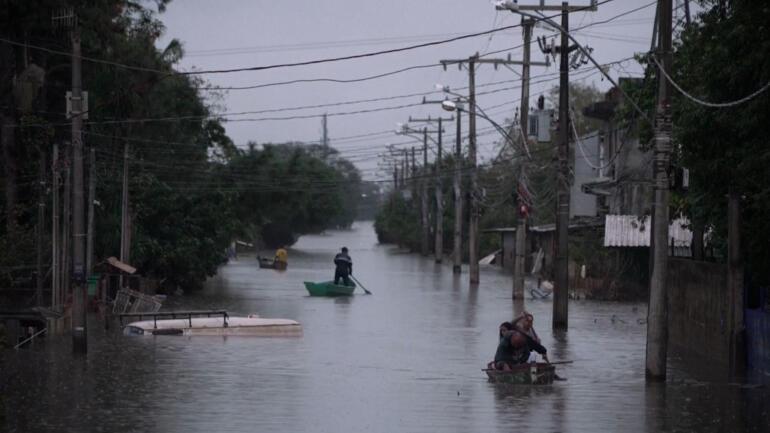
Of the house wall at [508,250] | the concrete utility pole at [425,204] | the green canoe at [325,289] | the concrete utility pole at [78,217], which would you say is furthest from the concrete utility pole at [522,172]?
the concrete utility pole at [425,204]

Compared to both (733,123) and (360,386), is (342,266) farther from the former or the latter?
(733,123)

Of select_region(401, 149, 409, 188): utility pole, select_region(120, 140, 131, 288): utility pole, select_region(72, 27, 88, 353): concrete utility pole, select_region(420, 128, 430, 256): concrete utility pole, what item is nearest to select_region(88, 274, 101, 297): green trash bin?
select_region(120, 140, 131, 288): utility pole

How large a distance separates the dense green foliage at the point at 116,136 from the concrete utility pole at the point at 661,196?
49.2ft

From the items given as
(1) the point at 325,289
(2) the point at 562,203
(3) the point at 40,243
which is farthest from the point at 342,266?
(2) the point at 562,203

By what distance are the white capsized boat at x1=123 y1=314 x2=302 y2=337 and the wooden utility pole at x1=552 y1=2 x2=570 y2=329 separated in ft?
21.9

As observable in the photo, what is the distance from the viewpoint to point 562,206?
31.5 metres

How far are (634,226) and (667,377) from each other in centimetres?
1803

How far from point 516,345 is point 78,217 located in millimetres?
8811

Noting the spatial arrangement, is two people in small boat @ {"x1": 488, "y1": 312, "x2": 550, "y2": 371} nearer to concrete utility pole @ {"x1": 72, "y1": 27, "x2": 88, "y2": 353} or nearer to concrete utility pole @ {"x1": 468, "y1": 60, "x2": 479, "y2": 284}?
concrete utility pole @ {"x1": 72, "y1": 27, "x2": 88, "y2": 353}

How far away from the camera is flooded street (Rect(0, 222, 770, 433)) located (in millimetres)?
16297

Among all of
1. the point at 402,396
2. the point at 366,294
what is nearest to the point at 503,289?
the point at 366,294

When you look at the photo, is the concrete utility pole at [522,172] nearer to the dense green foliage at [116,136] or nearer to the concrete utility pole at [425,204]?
the dense green foliage at [116,136]

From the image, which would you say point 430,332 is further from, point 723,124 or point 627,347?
point 723,124

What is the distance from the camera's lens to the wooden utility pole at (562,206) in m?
31.3
